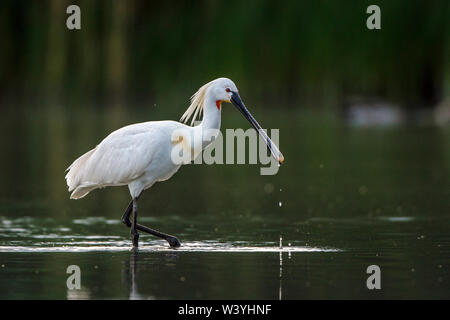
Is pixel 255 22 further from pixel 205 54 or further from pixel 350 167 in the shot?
pixel 350 167

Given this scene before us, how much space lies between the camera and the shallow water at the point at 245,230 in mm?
9203

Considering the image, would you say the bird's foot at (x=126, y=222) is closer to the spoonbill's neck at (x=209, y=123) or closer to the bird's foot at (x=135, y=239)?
the bird's foot at (x=135, y=239)

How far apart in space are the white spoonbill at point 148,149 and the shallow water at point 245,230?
605 mm

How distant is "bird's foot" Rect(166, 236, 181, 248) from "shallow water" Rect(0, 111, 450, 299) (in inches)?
2.3

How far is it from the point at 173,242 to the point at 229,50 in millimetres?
21105

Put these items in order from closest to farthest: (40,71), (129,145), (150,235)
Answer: (129,145)
(150,235)
(40,71)

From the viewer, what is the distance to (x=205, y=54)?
33094mm

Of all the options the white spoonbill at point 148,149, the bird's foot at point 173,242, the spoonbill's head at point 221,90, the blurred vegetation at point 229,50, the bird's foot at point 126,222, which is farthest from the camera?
the blurred vegetation at point 229,50

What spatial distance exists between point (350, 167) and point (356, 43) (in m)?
9.84

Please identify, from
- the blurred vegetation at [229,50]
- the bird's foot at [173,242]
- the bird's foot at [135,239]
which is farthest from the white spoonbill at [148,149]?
the blurred vegetation at [229,50]

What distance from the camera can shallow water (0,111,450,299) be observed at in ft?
30.2

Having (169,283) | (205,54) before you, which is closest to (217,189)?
(169,283)

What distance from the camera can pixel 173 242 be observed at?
11.6 metres

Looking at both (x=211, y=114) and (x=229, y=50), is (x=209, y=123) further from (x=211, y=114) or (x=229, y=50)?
(x=229, y=50)
